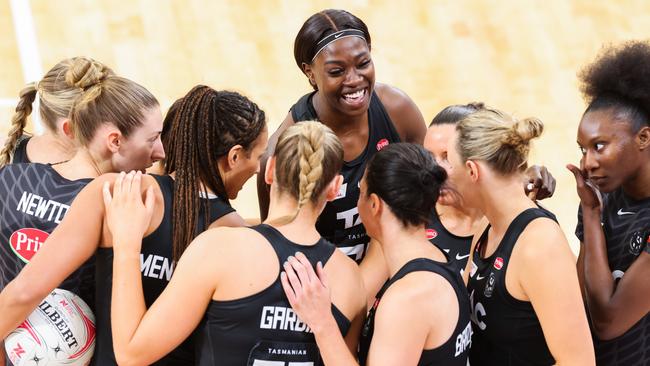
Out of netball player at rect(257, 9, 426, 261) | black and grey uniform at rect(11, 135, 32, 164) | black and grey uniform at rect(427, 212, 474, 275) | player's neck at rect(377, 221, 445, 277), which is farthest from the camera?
netball player at rect(257, 9, 426, 261)

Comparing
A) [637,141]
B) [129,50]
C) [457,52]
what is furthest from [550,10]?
[637,141]

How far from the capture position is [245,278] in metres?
2.67

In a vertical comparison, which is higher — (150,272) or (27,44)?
(27,44)

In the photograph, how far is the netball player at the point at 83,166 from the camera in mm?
3012

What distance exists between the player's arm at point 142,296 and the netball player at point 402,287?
259 mm

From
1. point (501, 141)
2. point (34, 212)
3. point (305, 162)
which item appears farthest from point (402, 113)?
point (34, 212)

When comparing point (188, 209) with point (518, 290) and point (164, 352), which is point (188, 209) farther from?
point (518, 290)

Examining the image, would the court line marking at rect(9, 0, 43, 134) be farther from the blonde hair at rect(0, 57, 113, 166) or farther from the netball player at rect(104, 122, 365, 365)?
the netball player at rect(104, 122, 365, 365)

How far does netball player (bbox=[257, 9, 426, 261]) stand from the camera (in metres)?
4.02

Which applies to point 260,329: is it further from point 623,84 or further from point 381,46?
point 381,46

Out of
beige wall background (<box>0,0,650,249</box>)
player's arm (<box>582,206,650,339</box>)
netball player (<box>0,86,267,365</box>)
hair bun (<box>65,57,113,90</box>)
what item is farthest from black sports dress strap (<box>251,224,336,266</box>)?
beige wall background (<box>0,0,650,249</box>)

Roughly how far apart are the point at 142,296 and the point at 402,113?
1936 mm

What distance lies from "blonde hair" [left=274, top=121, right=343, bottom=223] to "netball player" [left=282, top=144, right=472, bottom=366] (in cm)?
15

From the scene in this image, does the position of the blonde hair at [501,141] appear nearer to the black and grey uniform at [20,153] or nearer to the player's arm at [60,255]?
the player's arm at [60,255]
